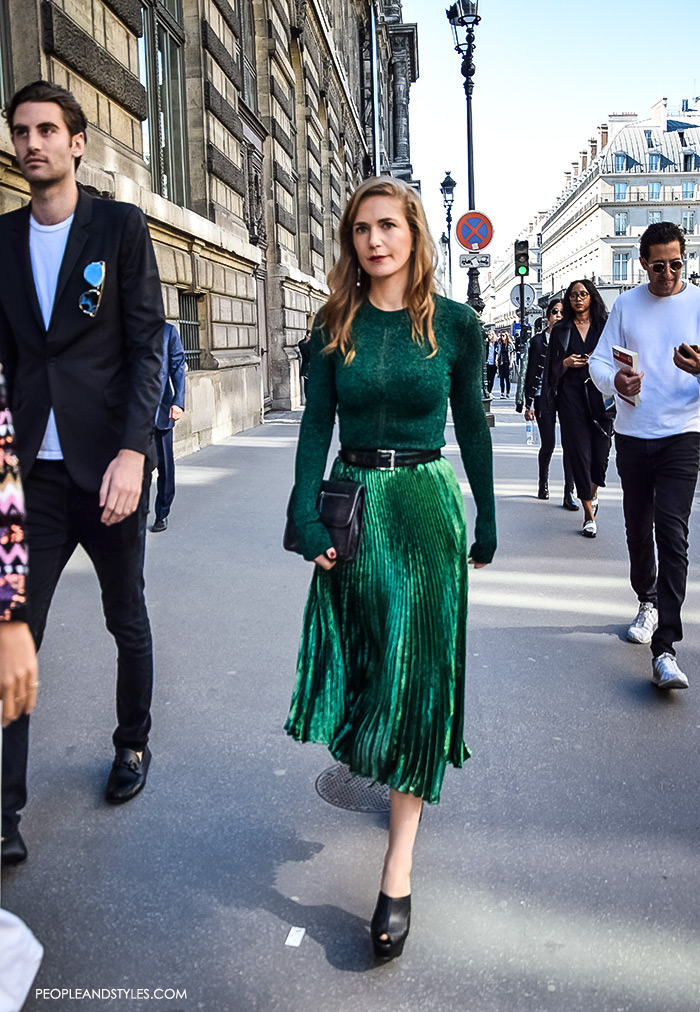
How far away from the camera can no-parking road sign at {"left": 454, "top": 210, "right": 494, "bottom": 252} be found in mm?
20125

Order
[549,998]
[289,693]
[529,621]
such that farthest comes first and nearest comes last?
[529,621]
[289,693]
[549,998]

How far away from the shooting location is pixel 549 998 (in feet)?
7.93

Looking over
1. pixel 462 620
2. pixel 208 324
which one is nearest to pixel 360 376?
pixel 462 620

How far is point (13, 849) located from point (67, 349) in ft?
4.73

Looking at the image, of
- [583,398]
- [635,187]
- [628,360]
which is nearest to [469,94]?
[583,398]

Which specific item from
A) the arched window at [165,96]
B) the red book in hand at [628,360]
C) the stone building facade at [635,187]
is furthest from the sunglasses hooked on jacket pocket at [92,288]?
the stone building facade at [635,187]

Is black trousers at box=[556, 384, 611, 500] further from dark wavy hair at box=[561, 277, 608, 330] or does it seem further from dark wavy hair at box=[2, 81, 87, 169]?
dark wavy hair at box=[2, 81, 87, 169]

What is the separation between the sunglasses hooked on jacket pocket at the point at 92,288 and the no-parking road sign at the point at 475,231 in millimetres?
17765

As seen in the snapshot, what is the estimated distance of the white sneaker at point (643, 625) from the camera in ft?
17.9

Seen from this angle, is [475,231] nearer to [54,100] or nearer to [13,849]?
[54,100]

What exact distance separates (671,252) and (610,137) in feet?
397

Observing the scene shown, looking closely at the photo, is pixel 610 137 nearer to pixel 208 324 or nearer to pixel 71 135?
pixel 208 324

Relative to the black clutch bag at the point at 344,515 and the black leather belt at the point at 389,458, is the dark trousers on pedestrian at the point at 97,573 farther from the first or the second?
the black leather belt at the point at 389,458

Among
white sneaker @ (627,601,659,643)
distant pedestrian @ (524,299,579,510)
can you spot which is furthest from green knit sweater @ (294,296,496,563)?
distant pedestrian @ (524,299,579,510)
